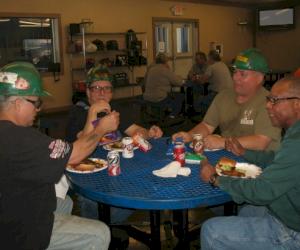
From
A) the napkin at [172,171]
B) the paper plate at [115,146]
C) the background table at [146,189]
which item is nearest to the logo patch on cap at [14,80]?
the background table at [146,189]

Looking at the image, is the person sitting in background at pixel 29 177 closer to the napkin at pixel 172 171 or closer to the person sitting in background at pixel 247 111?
the napkin at pixel 172 171

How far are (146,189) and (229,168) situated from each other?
19.4 inches

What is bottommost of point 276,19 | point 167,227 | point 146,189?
point 167,227

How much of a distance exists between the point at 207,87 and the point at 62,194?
5.46 meters

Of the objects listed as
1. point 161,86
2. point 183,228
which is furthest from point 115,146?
point 161,86

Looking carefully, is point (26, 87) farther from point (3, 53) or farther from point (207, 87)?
point (3, 53)

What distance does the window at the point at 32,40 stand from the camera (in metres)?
7.54

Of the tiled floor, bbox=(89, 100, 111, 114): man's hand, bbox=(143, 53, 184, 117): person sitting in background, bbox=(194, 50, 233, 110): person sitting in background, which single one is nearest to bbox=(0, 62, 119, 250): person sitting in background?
bbox=(89, 100, 111, 114): man's hand

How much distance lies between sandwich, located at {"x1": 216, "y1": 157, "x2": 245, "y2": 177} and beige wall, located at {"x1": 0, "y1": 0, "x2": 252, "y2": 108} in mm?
6573

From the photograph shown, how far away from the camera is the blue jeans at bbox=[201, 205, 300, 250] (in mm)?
1679

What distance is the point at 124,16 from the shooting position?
9430 millimetres

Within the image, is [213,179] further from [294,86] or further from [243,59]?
[243,59]

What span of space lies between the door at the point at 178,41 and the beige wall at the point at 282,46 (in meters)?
3.55

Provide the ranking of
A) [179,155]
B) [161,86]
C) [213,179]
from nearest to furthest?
[213,179], [179,155], [161,86]
